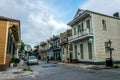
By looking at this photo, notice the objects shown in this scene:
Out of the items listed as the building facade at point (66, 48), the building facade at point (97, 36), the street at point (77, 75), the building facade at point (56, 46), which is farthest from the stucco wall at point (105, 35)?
the building facade at point (56, 46)

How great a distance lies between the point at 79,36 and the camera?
28.8 meters

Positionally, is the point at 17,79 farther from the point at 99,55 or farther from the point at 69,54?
the point at 69,54

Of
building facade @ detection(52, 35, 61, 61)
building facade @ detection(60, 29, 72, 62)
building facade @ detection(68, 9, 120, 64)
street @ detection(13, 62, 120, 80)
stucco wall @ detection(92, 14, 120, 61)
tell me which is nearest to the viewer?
street @ detection(13, 62, 120, 80)

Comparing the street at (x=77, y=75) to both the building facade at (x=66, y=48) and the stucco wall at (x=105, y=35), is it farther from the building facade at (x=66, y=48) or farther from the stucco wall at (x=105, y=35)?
the building facade at (x=66, y=48)

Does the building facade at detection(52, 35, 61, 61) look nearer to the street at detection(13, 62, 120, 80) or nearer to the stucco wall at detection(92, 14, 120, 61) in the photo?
the stucco wall at detection(92, 14, 120, 61)

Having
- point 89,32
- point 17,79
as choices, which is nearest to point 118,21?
point 89,32

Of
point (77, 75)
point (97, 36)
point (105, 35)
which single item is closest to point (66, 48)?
point (105, 35)

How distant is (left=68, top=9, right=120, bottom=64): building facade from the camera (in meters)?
25.6

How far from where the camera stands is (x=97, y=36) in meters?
25.8

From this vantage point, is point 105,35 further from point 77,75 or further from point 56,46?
point 56,46

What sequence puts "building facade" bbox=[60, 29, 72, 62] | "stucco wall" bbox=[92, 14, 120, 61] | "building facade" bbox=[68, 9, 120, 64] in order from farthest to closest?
1. "building facade" bbox=[60, 29, 72, 62]
2. "stucco wall" bbox=[92, 14, 120, 61]
3. "building facade" bbox=[68, 9, 120, 64]

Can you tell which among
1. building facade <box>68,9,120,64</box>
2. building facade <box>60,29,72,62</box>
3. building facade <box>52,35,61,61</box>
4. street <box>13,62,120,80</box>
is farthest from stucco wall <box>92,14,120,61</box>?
building facade <box>52,35,61,61</box>

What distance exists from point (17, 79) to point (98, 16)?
59.0ft

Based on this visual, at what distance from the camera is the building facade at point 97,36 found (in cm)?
2556
